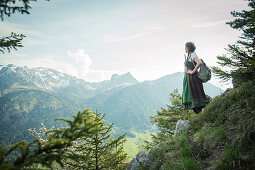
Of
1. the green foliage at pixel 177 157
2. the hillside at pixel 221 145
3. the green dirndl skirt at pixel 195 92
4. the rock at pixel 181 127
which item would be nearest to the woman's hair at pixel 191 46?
the green dirndl skirt at pixel 195 92

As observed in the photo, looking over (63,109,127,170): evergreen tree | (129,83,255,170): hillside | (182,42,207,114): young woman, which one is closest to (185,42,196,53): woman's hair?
(182,42,207,114): young woman

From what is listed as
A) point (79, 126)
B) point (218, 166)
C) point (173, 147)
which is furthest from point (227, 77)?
point (79, 126)

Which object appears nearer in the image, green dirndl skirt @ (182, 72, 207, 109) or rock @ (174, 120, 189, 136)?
rock @ (174, 120, 189, 136)

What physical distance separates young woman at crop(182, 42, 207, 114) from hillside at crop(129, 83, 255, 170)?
712mm

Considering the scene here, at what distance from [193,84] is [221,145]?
118 inches

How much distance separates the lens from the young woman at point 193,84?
5340 mm

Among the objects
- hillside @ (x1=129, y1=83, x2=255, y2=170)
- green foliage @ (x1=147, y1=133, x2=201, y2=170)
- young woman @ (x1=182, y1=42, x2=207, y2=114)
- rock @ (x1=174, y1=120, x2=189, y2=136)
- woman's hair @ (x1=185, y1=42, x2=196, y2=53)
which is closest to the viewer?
hillside @ (x1=129, y1=83, x2=255, y2=170)

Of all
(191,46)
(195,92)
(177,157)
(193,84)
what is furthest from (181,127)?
(191,46)

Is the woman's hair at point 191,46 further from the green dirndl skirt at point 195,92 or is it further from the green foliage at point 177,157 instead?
the green foliage at point 177,157

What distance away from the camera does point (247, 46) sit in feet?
21.2

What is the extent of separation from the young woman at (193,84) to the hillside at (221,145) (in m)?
0.71

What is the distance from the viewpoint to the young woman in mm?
5340

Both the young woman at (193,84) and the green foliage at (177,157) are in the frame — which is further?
the young woman at (193,84)

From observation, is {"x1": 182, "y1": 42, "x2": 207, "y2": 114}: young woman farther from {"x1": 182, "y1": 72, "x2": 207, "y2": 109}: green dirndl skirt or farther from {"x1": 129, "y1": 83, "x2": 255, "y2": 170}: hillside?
{"x1": 129, "y1": 83, "x2": 255, "y2": 170}: hillside
